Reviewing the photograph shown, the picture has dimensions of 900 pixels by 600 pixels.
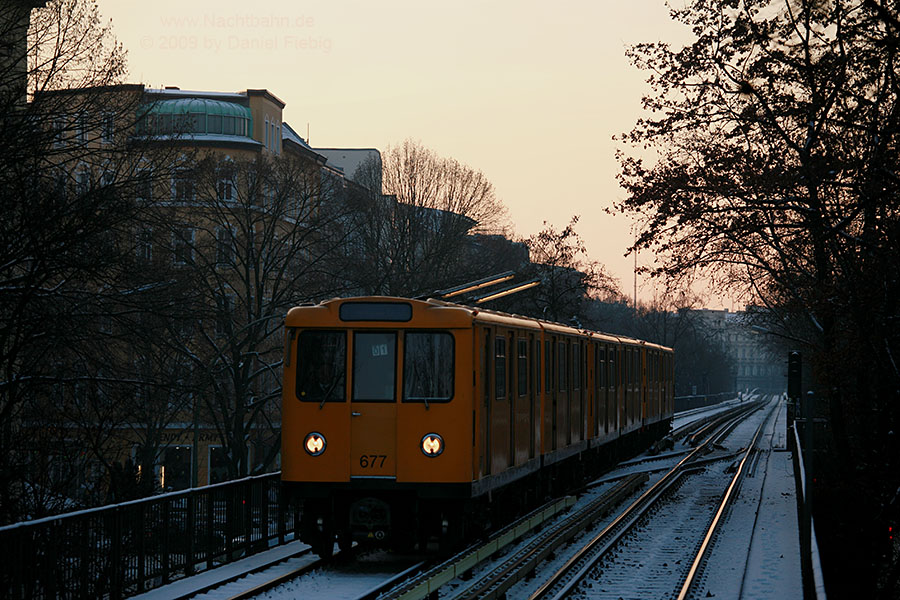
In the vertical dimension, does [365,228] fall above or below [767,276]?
above

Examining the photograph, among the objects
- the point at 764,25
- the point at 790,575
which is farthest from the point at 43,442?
the point at 764,25

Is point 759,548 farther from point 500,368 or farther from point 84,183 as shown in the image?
point 84,183

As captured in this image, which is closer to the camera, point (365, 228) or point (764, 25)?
point (764, 25)

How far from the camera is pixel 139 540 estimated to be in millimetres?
12398

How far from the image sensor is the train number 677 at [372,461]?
14023 millimetres

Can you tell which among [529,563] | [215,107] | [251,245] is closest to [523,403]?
[529,563]

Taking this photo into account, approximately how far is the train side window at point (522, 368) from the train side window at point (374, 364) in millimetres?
3191

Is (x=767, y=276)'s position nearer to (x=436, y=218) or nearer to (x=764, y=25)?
(x=764, y=25)

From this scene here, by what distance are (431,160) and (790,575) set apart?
3601cm

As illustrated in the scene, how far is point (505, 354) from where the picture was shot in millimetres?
16094

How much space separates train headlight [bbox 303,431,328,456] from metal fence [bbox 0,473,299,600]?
1.09 m

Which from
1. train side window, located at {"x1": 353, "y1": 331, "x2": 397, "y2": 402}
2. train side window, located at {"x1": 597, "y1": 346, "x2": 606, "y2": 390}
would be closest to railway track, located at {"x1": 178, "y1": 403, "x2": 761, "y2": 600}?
train side window, located at {"x1": 353, "y1": 331, "x2": 397, "y2": 402}

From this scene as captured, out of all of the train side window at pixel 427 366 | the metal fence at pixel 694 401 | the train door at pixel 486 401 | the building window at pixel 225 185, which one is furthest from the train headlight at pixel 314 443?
the metal fence at pixel 694 401

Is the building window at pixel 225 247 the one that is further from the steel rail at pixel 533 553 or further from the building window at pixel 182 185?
the steel rail at pixel 533 553
